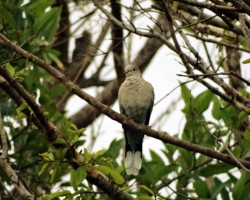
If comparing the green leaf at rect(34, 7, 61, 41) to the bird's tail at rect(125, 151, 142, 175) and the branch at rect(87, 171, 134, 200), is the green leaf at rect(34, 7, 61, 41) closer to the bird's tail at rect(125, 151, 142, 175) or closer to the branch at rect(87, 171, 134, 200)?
the bird's tail at rect(125, 151, 142, 175)

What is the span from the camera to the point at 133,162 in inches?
227

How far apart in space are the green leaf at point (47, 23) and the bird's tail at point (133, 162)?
1303 millimetres

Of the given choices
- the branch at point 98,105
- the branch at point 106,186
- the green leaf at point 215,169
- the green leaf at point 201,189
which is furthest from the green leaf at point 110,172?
the green leaf at point 215,169

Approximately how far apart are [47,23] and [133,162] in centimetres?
145

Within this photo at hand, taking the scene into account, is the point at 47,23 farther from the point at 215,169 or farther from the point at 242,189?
the point at 242,189

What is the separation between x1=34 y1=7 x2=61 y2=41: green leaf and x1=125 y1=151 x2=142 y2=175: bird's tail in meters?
1.30

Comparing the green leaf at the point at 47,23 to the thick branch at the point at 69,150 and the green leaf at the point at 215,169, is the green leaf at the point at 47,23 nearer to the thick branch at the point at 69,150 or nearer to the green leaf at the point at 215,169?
the thick branch at the point at 69,150

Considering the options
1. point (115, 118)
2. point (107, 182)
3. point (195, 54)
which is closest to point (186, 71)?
point (195, 54)

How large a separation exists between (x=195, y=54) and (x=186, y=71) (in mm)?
221

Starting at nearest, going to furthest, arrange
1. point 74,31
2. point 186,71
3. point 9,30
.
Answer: point 186,71
point 9,30
point 74,31

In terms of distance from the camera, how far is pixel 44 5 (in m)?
6.27

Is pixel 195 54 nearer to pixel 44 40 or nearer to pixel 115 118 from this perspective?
pixel 115 118

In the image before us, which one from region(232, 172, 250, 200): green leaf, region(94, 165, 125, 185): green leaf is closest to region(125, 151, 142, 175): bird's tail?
region(232, 172, 250, 200): green leaf

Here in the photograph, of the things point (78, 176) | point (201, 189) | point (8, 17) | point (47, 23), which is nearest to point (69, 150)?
point (78, 176)
